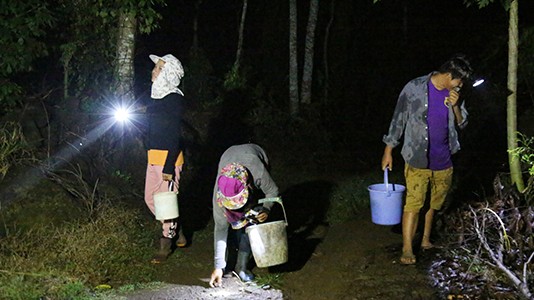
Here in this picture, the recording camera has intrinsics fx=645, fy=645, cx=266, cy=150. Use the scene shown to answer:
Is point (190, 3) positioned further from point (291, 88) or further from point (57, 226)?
point (57, 226)

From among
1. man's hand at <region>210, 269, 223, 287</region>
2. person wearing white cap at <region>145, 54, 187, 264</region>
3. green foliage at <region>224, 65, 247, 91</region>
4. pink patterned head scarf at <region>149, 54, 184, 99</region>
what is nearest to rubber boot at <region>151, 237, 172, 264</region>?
person wearing white cap at <region>145, 54, 187, 264</region>

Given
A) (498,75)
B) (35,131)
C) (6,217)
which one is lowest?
(6,217)

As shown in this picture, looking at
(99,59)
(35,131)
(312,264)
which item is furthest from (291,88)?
(312,264)

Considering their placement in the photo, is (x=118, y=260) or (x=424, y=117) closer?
(x=424, y=117)

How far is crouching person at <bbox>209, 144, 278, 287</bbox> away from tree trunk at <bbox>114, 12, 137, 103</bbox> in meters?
4.04

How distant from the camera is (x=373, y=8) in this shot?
19.0 meters

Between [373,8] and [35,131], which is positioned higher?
[373,8]

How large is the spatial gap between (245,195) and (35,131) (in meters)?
4.83

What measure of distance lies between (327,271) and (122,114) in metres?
4.43

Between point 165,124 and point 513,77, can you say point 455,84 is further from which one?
point 165,124

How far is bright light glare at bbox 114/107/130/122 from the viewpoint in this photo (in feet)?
30.5

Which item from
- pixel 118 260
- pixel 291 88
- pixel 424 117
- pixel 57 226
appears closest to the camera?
pixel 424 117

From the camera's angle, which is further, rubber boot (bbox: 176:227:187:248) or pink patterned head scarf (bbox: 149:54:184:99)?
rubber boot (bbox: 176:227:187:248)

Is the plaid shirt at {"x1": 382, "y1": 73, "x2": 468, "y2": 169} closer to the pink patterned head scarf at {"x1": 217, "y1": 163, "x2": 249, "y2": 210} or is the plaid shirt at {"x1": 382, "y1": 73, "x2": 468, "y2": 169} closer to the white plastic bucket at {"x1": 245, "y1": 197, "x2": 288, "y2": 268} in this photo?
the white plastic bucket at {"x1": 245, "y1": 197, "x2": 288, "y2": 268}
